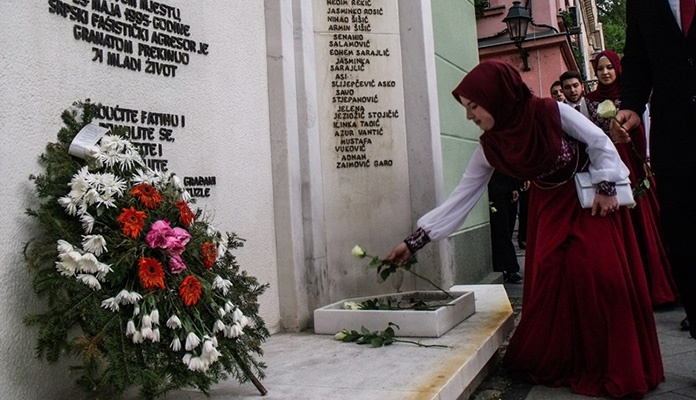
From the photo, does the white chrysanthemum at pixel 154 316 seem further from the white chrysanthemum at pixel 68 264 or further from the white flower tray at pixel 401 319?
the white flower tray at pixel 401 319

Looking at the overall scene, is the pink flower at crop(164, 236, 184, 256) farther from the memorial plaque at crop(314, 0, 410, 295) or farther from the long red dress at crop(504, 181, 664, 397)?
the memorial plaque at crop(314, 0, 410, 295)

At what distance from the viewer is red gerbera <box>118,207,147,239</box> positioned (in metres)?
2.88

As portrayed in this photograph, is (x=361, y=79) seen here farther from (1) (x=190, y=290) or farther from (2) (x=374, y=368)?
(1) (x=190, y=290)

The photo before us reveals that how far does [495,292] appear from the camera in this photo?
5.82 m

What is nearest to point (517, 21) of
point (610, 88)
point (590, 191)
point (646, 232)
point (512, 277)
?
point (512, 277)

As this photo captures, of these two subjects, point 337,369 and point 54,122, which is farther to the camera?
point 337,369

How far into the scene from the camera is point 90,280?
2.75 metres

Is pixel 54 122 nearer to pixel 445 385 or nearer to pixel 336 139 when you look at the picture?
pixel 445 385

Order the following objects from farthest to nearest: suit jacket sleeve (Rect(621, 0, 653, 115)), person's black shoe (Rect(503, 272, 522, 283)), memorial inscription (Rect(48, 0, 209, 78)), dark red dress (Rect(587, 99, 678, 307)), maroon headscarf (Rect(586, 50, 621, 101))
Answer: person's black shoe (Rect(503, 272, 522, 283)) → maroon headscarf (Rect(586, 50, 621, 101)) → dark red dress (Rect(587, 99, 678, 307)) → suit jacket sleeve (Rect(621, 0, 653, 115)) → memorial inscription (Rect(48, 0, 209, 78))

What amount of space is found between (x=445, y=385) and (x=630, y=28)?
2093mm

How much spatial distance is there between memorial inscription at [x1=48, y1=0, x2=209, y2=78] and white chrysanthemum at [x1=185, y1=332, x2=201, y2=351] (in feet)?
4.80

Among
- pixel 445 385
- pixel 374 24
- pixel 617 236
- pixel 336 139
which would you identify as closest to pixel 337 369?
pixel 445 385

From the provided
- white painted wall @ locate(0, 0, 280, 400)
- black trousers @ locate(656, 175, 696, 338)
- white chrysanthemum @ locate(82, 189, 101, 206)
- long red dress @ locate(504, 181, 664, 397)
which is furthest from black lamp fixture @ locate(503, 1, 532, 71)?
white chrysanthemum @ locate(82, 189, 101, 206)

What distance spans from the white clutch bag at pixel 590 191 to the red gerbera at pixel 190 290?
2.19m
